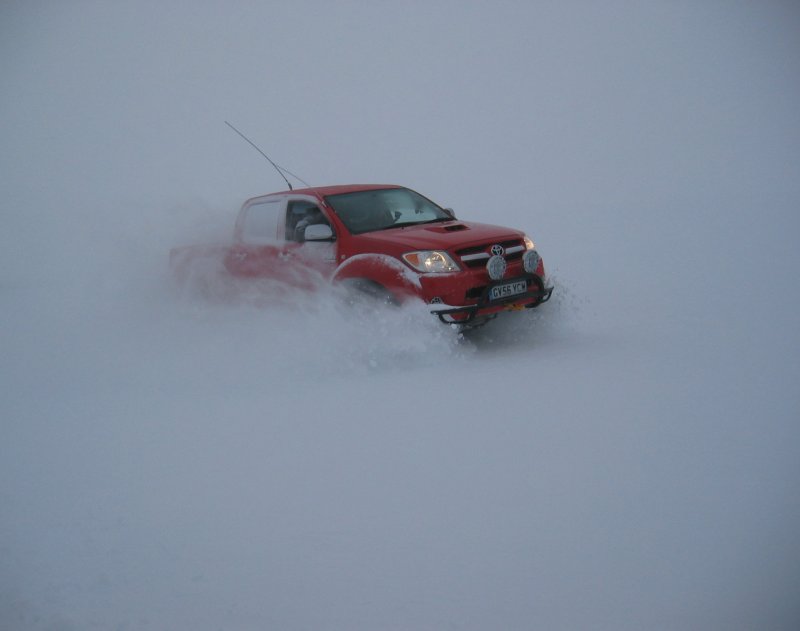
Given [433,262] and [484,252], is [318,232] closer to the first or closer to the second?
[433,262]

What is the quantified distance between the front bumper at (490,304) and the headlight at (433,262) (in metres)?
0.32

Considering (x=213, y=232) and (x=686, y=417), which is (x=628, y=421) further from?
(x=213, y=232)

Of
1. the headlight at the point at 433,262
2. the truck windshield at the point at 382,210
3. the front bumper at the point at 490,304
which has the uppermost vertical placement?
the truck windshield at the point at 382,210

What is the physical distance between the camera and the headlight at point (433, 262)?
6.40m

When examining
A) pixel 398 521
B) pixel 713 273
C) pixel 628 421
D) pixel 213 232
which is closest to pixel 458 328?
pixel 628 421

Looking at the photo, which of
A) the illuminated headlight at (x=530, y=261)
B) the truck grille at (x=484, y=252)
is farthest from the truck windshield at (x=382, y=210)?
the illuminated headlight at (x=530, y=261)

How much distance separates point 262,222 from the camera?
8.20m

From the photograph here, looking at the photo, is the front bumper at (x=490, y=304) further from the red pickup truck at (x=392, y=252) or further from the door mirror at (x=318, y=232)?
the door mirror at (x=318, y=232)

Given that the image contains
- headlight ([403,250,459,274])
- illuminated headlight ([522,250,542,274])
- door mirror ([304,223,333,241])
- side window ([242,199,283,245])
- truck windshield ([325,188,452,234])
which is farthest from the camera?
side window ([242,199,283,245])

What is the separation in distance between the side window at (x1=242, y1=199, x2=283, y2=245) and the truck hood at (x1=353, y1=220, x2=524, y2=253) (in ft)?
4.63

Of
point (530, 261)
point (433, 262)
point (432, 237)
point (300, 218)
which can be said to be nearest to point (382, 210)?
point (300, 218)

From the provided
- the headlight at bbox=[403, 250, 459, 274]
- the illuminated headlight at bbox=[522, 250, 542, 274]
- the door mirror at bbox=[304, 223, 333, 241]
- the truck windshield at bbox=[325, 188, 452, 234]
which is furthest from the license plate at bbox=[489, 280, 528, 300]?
the door mirror at bbox=[304, 223, 333, 241]

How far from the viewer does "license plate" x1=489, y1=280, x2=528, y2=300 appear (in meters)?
6.54

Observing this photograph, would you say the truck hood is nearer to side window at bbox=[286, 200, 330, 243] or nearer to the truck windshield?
the truck windshield
